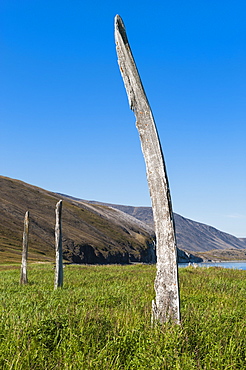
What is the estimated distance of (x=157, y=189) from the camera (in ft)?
25.4

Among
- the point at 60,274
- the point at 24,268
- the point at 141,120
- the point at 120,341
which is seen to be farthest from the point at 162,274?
the point at 24,268

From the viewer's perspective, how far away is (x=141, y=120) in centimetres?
838

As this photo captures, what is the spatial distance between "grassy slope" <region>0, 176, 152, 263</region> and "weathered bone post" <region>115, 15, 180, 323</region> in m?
80.3

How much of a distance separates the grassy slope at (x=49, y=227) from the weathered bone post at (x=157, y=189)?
80.3 meters

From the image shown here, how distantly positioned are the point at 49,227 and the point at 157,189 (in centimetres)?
12656

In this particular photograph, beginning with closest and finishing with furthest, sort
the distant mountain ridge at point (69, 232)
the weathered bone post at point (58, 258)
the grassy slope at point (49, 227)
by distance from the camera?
the weathered bone post at point (58, 258), the grassy slope at point (49, 227), the distant mountain ridge at point (69, 232)

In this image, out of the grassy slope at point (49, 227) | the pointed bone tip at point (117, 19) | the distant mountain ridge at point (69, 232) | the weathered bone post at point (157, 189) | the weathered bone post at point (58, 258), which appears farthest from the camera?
the distant mountain ridge at point (69, 232)

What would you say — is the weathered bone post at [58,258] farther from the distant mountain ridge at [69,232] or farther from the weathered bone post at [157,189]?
the distant mountain ridge at [69,232]

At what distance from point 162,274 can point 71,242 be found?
118m

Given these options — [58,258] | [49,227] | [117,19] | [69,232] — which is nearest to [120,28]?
[117,19]

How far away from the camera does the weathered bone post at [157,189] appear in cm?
718

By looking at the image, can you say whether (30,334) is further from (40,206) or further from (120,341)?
(40,206)

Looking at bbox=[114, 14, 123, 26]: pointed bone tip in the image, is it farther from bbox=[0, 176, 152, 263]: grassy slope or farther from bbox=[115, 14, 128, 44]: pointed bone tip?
bbox=[0, 176, 152, 263]: grassy slope

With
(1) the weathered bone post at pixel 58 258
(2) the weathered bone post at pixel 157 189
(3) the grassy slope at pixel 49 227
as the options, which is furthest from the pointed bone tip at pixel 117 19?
(3) the grassy slope at pixel 49 227
